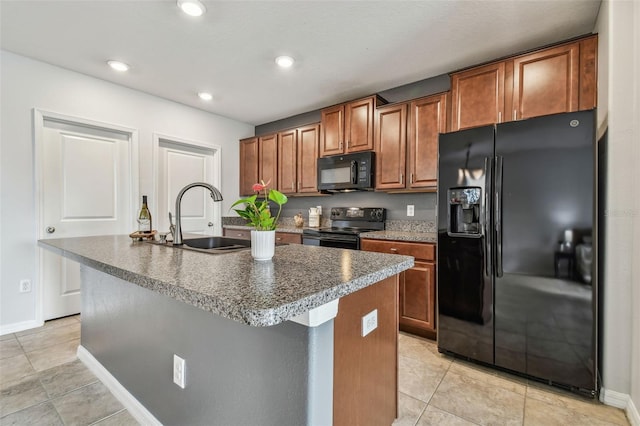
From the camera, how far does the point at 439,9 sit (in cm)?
194

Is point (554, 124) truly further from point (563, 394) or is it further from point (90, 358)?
point (90, 358)

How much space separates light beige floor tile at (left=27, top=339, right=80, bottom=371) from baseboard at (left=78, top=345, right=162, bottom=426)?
123 mm

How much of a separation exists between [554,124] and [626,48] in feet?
1.56

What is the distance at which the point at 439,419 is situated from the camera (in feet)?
5.17

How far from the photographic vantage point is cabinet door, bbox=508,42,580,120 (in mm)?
2031

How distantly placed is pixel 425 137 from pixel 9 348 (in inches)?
151

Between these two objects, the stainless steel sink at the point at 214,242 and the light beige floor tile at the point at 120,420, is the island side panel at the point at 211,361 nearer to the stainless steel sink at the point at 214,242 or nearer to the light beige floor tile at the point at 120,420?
the light beige floor tile at the point at 120,420

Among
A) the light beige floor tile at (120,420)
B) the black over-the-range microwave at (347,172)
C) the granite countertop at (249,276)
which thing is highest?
the black over-the-range microwave at (347,172)

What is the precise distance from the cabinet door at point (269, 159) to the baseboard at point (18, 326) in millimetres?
2706

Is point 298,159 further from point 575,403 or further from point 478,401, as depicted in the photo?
point 575,403

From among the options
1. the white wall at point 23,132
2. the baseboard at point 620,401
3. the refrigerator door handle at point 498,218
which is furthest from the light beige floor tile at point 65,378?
the baseboard at point 620,401

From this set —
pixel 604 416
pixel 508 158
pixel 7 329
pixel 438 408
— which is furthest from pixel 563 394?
pixel 7 329

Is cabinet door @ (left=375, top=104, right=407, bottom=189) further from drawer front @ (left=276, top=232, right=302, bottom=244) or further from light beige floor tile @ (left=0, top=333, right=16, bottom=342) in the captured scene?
light beige floor tile @ (left=0, top=333, right=16, bottom=342)

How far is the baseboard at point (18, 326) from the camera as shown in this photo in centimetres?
256
